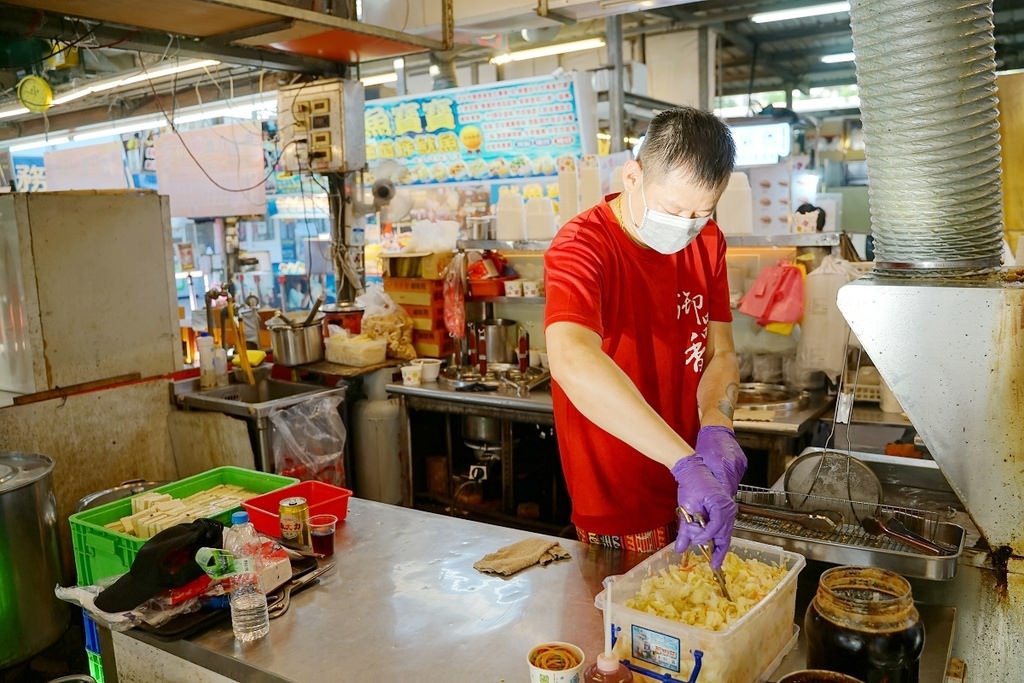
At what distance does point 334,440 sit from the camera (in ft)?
15.1

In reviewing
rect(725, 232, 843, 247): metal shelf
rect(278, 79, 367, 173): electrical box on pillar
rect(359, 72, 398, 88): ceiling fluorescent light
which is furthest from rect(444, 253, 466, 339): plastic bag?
rect(359, 72, 398, 88): ceiling fluorescent light

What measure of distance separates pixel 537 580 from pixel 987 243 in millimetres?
1384

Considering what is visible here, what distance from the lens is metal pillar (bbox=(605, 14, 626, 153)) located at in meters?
6.75

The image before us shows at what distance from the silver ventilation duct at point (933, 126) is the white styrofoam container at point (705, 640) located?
0.84 m

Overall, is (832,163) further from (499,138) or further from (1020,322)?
(1020,322)

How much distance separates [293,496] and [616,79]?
17.3 feet

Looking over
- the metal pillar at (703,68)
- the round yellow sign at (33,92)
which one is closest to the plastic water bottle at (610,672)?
the round yellow sign at (33,92)

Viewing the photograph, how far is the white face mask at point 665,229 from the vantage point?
1.98 meters

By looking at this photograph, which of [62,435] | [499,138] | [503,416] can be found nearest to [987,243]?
[503,416]

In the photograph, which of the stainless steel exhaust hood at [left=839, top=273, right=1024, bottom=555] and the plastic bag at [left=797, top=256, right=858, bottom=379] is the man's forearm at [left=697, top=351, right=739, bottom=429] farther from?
the plastic bag at [left=797, top=256, right=858, bottom=379]

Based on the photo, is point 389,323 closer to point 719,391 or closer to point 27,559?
point 27,559

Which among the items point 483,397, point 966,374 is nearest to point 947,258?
point 966,374

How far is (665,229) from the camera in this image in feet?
6.62

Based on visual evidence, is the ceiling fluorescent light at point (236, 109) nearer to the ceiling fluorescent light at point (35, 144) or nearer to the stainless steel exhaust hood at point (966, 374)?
the ceiling fluorescent light at point (35, 144)
